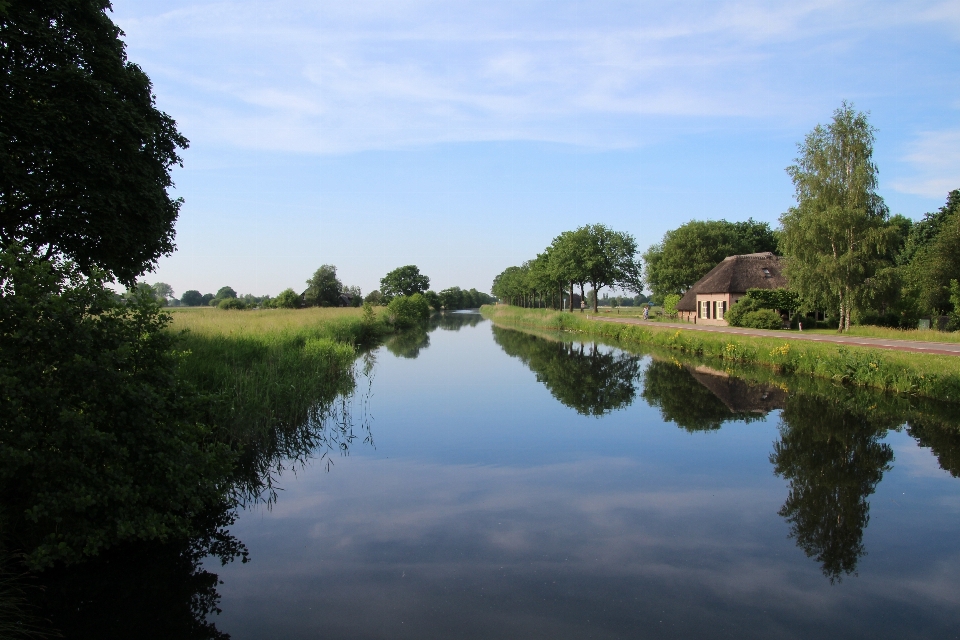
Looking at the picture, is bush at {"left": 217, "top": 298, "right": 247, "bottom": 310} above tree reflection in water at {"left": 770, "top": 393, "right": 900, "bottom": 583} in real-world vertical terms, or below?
above

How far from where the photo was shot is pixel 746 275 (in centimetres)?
4034

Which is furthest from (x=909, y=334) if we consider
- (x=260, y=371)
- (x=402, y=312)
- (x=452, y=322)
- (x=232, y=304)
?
(x=452, y=322)

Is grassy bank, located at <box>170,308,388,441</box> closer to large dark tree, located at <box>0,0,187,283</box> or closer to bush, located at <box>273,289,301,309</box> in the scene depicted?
large dark tree, located at <box>0,0,187,283</box>

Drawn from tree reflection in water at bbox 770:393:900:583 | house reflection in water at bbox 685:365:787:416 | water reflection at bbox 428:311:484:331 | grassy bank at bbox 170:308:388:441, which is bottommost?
tree reflection in water at bbox 770:393:900:583

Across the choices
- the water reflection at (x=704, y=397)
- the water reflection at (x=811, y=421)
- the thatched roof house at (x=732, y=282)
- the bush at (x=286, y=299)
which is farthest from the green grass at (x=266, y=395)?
the bush at (x=286, y=299)

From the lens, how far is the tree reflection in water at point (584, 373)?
51.1 feet

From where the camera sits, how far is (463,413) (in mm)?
13820

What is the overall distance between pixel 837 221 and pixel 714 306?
1618cm

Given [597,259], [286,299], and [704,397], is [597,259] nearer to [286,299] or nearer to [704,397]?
[286,299]

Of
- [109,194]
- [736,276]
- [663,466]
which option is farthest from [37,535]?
[736,276]

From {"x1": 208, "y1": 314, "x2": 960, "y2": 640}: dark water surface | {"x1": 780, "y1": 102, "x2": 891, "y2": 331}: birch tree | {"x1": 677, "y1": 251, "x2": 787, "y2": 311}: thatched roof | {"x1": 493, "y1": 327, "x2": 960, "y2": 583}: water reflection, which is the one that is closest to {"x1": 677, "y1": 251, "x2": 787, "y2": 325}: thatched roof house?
{"x1": 677, "y1": 251, "x2": 787, "y2": 311}: thatched roof

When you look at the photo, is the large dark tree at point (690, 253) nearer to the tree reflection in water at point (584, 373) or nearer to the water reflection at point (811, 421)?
the tree reflection in water at point (584, 373)

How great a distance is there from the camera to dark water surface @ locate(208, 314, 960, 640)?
488 cm

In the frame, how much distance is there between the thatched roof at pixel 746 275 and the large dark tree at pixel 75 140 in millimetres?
36251
